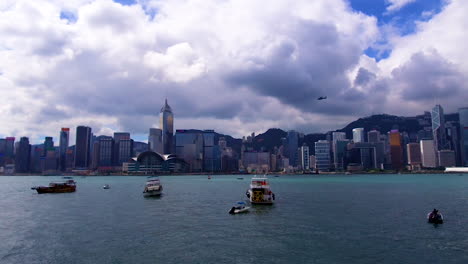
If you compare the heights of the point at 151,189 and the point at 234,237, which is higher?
the point at 151,189

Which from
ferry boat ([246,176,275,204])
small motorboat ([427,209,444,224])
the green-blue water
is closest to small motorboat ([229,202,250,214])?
the green-blue water

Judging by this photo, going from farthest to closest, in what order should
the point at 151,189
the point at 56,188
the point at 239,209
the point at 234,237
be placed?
the point at 56,188
the point at 151,189
the point at 239,209
the point at 234,237

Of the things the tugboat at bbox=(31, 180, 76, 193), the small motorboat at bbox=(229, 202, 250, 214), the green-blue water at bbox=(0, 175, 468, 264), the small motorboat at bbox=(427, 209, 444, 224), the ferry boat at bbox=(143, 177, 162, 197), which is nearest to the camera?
the green-blue water at bbox=(0, 175, 468, 264)

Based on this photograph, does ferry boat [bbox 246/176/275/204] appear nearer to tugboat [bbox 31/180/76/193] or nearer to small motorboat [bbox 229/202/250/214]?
small motorboat [bbox 229/202/250/214]

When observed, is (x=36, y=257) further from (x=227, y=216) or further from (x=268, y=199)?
(x=268, y=199)

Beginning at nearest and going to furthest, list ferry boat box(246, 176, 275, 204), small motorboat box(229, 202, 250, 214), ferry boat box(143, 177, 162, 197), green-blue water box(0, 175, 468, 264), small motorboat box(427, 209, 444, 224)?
green-blue water box(0, 175, 468, 264), small motorboat box(427, 209, 444, 224), small motorboat box(229, 202, 250, 214), ferry boat box(246, 176, 275, 204), ferry boat box(143, 177, 162, 197)

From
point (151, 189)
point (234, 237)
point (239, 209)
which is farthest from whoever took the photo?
point (151, 189)

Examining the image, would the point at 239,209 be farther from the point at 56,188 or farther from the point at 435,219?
the point at 56,188

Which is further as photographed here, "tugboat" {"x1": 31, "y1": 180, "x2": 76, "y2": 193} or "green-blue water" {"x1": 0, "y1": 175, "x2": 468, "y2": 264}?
"tugboat" {"x1": 31, "y1": 180, "x2": 76, "y2": 193}

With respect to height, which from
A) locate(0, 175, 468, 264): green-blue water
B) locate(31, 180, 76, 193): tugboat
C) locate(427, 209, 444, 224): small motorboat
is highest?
locate(31, 180, 76, 193): tugboat

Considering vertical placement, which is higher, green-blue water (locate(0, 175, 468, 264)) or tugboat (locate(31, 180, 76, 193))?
tugboat (locate(31, 180, 76, 193))

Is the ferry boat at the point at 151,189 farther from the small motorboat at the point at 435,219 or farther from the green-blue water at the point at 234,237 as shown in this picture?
the small motorboat at the point at 435,219

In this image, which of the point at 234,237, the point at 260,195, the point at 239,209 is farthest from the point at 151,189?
the point at 234,237
